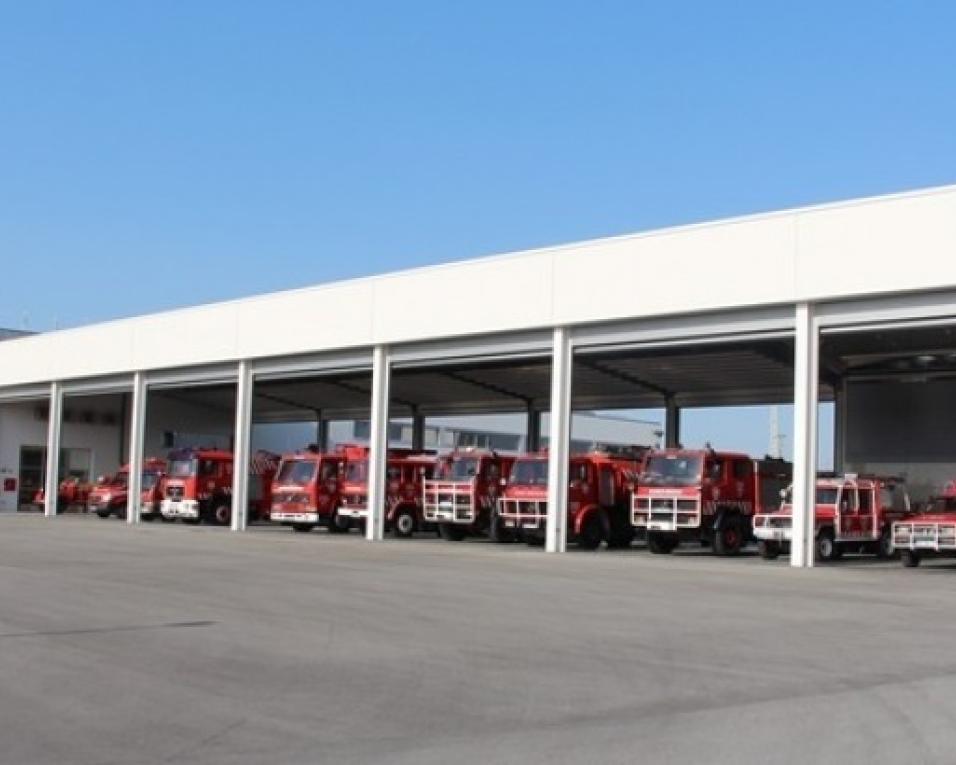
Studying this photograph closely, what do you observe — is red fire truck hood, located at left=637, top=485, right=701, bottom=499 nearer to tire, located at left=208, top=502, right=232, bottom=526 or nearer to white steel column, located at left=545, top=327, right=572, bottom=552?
white steel column, located at left=545, top=327, right=572, bottom=552

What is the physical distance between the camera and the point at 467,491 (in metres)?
34.6

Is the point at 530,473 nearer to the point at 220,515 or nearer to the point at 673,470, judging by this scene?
→ the point at 673,470

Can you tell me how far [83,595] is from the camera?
626 inches

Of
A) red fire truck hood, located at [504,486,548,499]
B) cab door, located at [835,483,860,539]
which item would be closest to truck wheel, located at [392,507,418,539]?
red fire truck hood, located at [504,486,548,499]

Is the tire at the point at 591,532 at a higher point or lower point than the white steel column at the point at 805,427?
lower

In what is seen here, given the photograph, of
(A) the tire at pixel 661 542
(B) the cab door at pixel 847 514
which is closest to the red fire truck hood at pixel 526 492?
(A) the tire at pixel 661 542

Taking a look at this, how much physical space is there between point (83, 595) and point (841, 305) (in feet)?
51.5

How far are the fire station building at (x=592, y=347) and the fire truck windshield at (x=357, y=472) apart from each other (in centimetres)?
228

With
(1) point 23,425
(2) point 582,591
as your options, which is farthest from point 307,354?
(1) point 23,425

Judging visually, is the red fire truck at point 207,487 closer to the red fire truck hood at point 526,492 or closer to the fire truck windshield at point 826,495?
the red fire truck hood at point 526,492

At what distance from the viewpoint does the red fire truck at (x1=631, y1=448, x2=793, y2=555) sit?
→ 2948 centimetres

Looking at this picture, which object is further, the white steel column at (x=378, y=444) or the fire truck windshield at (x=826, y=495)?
the white steel column at (x=378, y=444)

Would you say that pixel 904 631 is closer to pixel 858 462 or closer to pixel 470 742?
pixel 470 742

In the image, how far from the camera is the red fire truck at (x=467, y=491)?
113 feet
